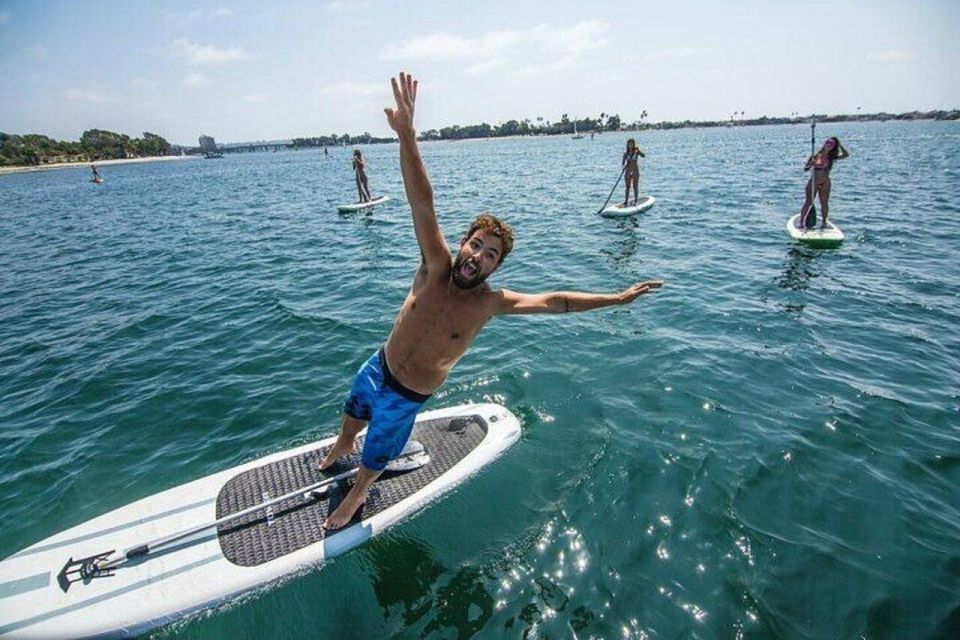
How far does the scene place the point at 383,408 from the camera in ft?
13.1

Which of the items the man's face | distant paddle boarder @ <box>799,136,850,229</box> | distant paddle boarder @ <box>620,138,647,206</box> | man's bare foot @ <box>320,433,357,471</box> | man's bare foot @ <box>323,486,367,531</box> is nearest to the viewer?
the man's face

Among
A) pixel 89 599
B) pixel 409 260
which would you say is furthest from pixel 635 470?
pixel 409 260

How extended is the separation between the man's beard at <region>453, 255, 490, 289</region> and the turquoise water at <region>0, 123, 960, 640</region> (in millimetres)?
2543

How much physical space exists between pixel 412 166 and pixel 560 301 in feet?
5.39

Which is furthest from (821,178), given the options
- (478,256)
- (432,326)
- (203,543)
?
(203,543)

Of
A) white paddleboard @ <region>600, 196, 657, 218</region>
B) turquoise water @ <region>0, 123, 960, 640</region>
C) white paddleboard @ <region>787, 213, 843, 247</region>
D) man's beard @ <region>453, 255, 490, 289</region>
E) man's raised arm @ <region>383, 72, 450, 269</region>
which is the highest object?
man's raised arm @ <region>383, 72, 450, 269</region>

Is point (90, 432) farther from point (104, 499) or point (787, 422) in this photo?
point (787, 422)

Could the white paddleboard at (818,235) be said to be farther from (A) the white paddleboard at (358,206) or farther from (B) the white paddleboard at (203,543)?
(A) the white paddleboard at (358,206)

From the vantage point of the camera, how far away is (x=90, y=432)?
20.7ft

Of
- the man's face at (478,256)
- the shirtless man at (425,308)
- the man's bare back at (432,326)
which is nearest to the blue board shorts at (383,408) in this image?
the shirtless man at (425,308)

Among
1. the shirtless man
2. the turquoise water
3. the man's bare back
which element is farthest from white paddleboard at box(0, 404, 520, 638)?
the man's bare back

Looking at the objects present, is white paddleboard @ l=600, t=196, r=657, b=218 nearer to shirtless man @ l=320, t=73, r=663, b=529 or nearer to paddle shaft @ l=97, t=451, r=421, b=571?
shirtless man @ l=320, t=73, r=663, b=529

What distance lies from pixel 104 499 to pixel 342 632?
11.1 feet

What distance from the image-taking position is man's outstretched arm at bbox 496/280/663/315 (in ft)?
12.6
